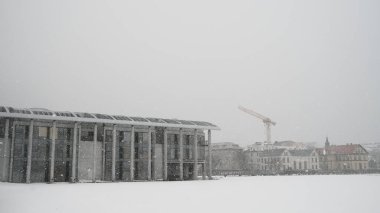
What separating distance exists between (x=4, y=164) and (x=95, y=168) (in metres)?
13.8

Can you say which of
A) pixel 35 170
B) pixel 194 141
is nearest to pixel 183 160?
pixel 194 141

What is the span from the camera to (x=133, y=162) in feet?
241

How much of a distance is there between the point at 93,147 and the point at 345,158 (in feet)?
446

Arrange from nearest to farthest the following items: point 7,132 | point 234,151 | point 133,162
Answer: point 7,132, point 133,162, point 234,151

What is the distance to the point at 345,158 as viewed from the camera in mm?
175000

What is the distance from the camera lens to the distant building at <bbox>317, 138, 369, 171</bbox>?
172 meters

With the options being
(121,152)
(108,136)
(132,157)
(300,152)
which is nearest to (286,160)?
(300,152)

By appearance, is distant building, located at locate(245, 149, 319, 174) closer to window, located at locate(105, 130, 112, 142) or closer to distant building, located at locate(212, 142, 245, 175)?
distant building, located at locate(212, 142, 245, 175)

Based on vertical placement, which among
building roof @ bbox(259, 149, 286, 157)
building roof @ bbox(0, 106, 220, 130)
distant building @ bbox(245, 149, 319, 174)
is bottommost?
distant building @ bbox(245, 149, 319, 174)

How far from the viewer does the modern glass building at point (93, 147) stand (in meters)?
62.2

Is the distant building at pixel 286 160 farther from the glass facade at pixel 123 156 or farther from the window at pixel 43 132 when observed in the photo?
the window at pixel 43 132

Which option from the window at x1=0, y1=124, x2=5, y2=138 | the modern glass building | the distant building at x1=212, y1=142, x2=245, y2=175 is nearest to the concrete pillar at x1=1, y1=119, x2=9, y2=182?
the modern glass building

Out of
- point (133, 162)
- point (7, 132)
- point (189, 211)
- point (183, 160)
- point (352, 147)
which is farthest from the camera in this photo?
point (352, 147)

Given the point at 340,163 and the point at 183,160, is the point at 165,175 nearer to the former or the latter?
the point at 183,160
